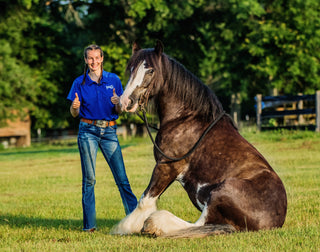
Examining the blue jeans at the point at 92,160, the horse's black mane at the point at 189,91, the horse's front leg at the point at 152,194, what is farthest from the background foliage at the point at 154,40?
the horse's front leg at the point at 152,194

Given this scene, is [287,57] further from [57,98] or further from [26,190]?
[26,190]

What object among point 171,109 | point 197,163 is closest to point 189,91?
point 171,109

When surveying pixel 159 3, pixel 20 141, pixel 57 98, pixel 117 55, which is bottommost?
pixel 20 141

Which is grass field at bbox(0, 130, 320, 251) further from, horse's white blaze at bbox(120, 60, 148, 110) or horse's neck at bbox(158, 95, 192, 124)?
horse's white blaze at bbox(120, 60, 148, 110)

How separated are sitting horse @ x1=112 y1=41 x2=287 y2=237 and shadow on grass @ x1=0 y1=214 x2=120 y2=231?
4.89ft

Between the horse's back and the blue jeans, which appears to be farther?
the blue jeans

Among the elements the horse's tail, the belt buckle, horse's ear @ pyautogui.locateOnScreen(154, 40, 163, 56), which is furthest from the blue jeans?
the horse's tail

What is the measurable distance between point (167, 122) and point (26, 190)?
7501mm

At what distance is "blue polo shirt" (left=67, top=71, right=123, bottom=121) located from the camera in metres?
6.66

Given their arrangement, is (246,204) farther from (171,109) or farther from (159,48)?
(159,48)

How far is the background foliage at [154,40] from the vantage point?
2927 cm

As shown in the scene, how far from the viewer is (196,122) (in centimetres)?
583

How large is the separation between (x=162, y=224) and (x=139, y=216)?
1.74 ft

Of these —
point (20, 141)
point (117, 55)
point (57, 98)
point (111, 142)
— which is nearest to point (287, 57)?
point (117, 55)
